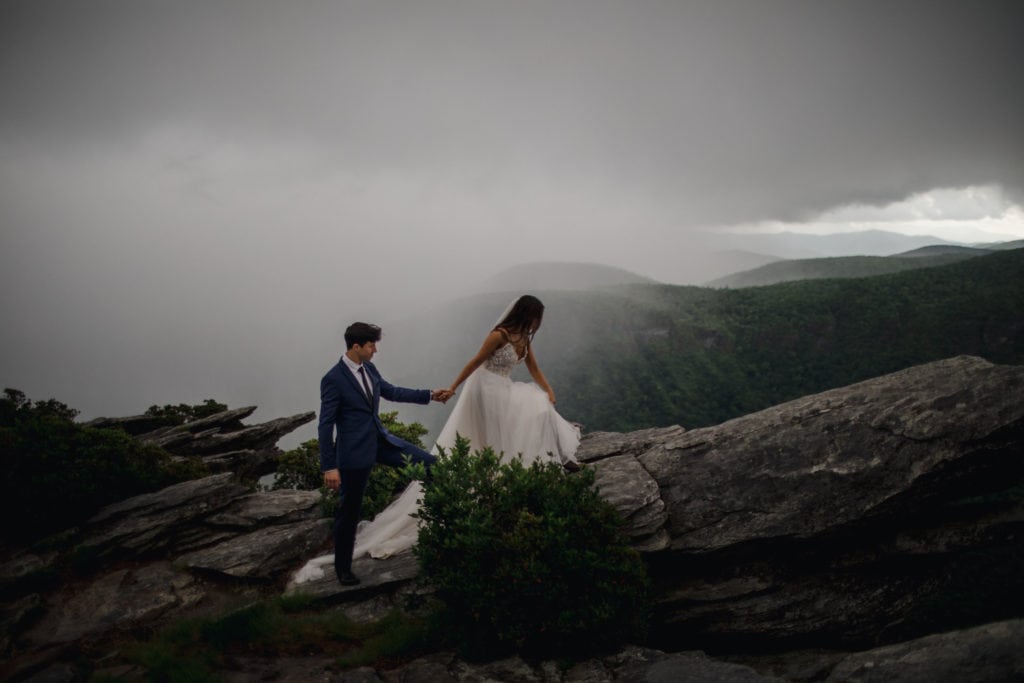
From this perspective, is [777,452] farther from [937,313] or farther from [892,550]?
[937,313]

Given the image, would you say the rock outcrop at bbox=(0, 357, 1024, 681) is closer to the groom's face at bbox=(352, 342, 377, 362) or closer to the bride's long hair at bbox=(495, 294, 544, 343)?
the bride's long hair at bbox=(495, 294, 544, 343)

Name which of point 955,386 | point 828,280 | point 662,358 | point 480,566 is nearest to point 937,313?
point 828,280

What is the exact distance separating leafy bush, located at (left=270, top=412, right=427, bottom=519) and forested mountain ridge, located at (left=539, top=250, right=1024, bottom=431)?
114m

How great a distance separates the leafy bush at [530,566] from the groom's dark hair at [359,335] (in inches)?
97.8

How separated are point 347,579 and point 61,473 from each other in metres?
6.49

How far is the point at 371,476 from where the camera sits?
1116cm

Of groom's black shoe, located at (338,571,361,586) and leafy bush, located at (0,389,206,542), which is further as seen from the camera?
leafy bush, located at (0,389,206,542)

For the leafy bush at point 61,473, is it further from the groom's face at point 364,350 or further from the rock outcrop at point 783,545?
the groom's face at point 364,350

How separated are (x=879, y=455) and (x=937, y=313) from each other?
500 ft

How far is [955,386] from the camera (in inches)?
378

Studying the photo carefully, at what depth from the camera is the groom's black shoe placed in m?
8.20

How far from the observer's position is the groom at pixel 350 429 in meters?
7.74

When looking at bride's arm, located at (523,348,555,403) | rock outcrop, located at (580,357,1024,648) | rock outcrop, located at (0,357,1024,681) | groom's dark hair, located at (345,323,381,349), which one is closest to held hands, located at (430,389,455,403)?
bride's arm, located at (523,348,555,403)

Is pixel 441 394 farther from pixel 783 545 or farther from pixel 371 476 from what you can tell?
pixel 783 545
